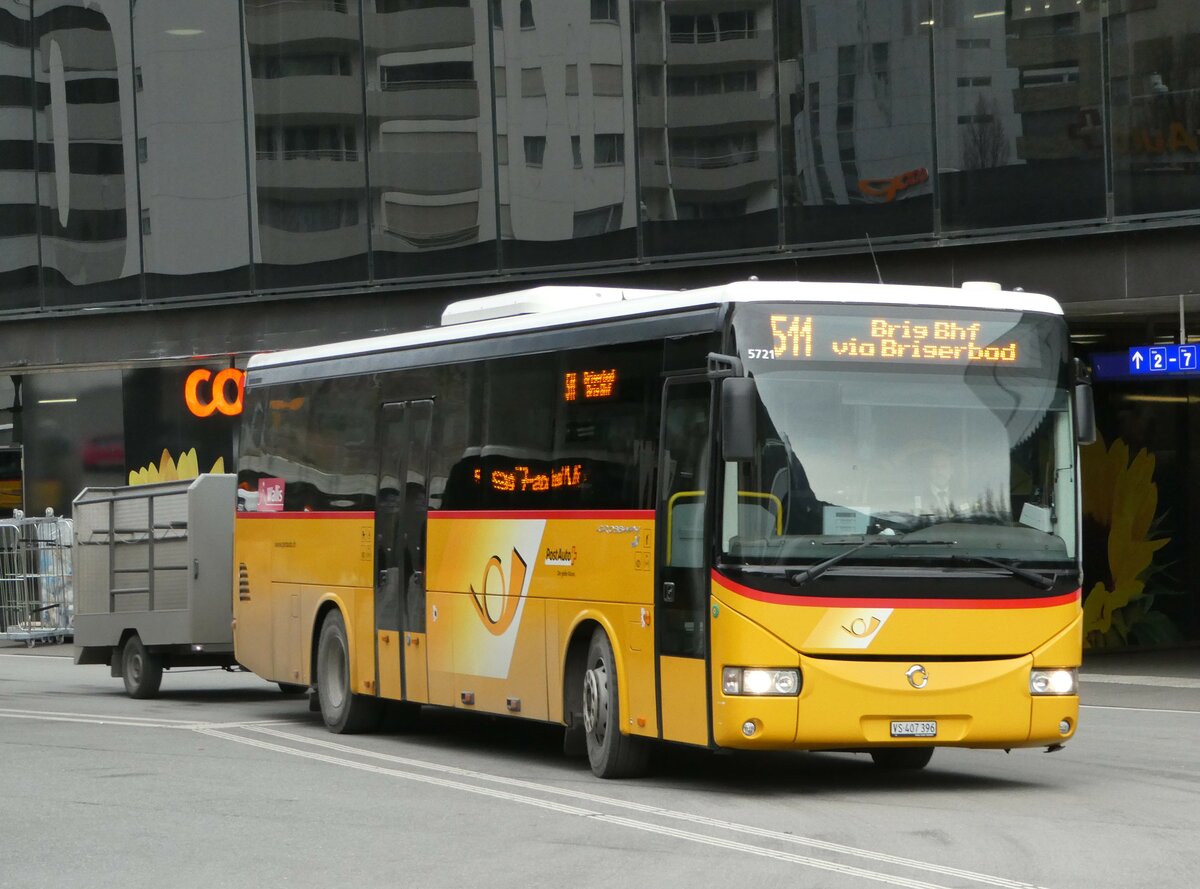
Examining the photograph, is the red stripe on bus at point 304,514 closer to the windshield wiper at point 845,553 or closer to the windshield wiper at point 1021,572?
the windshield wiper at point 845,553

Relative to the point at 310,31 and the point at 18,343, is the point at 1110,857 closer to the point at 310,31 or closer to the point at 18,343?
the point at 310,31

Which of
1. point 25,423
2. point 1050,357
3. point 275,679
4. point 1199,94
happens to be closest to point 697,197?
point 1199,94

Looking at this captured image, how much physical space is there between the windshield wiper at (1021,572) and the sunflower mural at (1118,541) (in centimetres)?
1553

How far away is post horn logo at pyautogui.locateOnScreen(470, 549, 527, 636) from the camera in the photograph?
13484 mm

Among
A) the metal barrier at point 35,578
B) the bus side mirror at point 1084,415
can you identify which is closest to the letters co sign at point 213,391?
the metal barrier at point 35,578

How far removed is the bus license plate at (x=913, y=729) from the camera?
11.2 m

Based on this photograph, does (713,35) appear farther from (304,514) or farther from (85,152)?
(85,152)

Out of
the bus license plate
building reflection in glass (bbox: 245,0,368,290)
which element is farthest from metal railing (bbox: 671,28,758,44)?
the bus license plate

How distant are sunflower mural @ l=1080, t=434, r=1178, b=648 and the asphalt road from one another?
1013 centimetres

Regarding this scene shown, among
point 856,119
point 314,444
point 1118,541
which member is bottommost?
point 1118,541

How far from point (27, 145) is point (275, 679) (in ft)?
60.7

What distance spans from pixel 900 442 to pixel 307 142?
19.7 metres

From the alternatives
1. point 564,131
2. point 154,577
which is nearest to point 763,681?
point 154,577

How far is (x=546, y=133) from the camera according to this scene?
26656 millimetres
